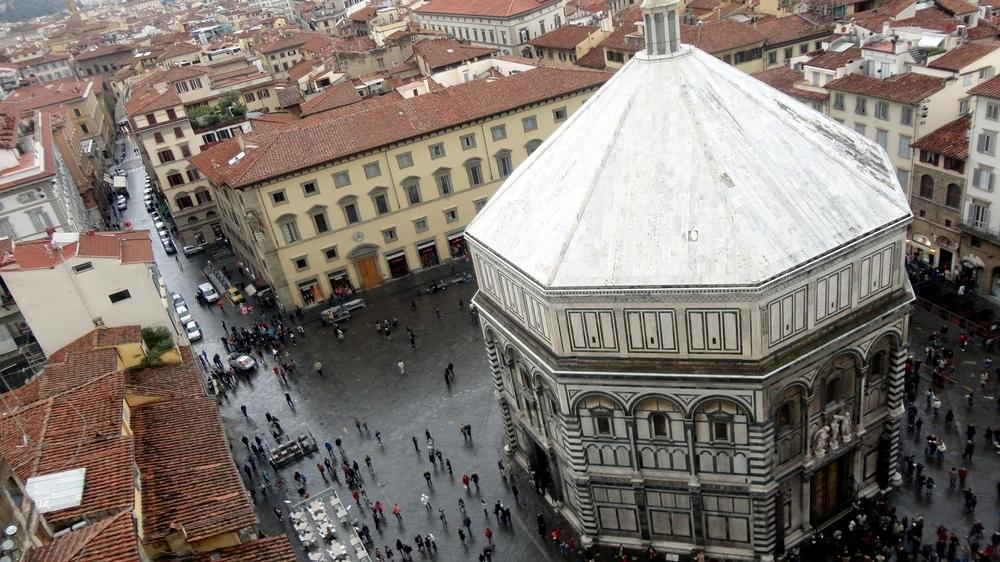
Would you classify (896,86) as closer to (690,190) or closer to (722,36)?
(690,190)

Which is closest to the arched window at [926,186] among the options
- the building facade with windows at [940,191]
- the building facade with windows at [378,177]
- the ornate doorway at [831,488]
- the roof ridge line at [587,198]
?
the building facade with windows at [940,191]

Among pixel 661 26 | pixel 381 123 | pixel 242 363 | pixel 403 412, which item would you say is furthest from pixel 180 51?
pixel 661 26

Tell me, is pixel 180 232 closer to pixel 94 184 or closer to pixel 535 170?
pixel 94 184

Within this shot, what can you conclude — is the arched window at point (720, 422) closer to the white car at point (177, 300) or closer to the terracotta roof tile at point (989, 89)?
the terracotta roof tile at point (989, 89)

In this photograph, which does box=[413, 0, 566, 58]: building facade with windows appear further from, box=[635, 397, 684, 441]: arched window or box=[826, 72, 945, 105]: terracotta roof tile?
box=[635, 397, 684, 441]: arched window

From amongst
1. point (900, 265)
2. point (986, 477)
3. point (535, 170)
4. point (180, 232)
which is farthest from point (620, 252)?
point (180, 232)

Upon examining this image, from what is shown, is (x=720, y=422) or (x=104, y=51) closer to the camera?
(x=720, y=422)

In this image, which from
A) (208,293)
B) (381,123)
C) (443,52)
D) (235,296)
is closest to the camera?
(381,123)

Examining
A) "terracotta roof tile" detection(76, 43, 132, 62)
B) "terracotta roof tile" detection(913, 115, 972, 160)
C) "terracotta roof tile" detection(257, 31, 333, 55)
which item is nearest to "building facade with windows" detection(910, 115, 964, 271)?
"terracotta roof tile" detection(913, 115, 972, 160)
